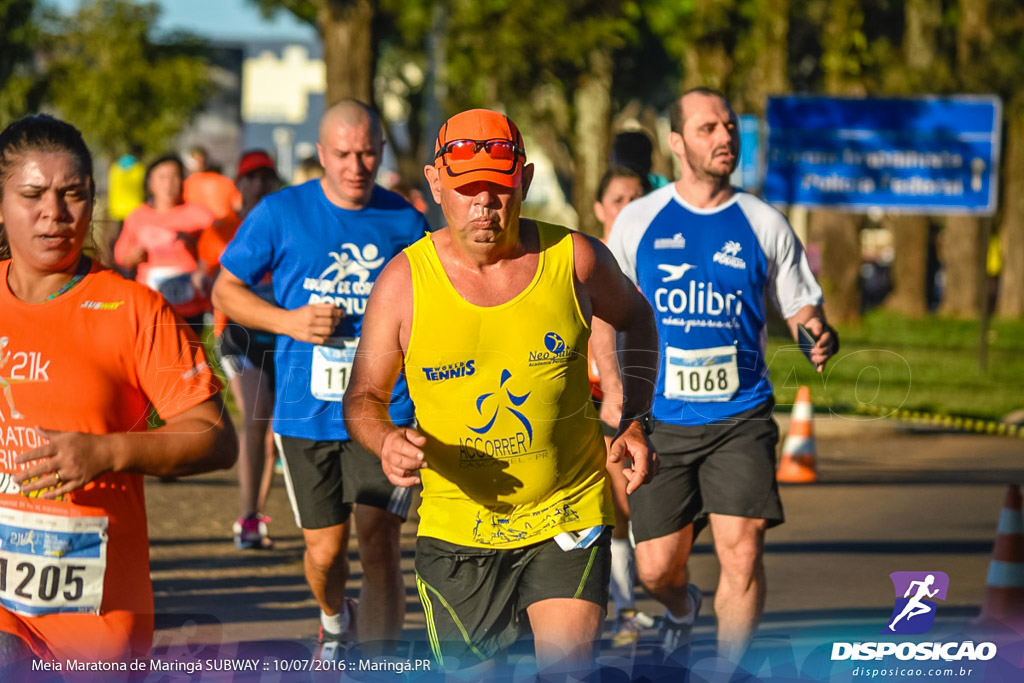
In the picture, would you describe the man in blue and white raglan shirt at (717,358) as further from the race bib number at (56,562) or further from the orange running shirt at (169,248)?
the orange running shirt at (169,248)

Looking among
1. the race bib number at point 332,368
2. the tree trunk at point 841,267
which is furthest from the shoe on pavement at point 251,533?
the tree trunk at point 841,267

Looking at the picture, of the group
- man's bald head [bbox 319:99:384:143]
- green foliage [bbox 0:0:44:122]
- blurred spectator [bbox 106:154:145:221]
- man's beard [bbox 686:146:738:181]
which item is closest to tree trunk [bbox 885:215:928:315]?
blurred spectator [bbox 106:154:145:221]

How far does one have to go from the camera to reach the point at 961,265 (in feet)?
97.6

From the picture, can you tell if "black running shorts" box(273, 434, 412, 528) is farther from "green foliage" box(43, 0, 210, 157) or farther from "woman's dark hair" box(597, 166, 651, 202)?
"green foliage" box(43, 0, 210, 157)

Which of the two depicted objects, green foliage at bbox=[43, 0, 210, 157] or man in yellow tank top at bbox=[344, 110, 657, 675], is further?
green foliage at bbox=[43, 0, 210, 157]

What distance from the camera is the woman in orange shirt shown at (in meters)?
3.60

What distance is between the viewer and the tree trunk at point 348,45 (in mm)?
17438

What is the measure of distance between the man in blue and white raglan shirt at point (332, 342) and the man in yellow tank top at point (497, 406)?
Answer: 1599 millimetres

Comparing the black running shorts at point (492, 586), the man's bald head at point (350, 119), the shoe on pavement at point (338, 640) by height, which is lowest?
the shoe on pavement at point (338, 640)

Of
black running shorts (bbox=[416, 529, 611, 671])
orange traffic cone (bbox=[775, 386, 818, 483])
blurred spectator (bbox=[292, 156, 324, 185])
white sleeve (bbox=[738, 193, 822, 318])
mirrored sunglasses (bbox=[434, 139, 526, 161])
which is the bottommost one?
orange traffic cone (bbox=[775, 386, 818, 483])

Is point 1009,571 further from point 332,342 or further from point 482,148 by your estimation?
point 482,148

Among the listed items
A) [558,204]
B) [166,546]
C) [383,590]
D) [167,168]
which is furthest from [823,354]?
[558,204]

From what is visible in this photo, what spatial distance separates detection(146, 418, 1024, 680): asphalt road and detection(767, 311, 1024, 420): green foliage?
69 cm

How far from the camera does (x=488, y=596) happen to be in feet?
14.5
